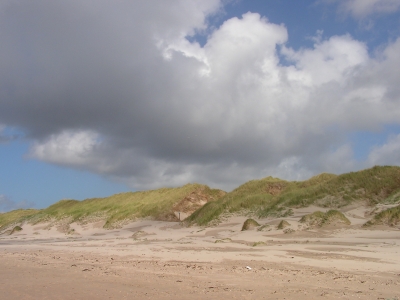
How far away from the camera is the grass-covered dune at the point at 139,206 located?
31000 mm

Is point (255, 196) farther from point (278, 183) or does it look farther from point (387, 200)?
point (387, 200)

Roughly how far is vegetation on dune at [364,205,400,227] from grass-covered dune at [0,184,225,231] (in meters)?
18.4

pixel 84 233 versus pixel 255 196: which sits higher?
pixel 255 196

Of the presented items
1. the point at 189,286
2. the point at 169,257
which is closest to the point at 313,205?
the point at 169,257

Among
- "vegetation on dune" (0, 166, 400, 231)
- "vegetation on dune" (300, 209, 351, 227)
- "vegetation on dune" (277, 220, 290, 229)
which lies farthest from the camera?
"vegetation on dune" (0, 166, 400, 231)

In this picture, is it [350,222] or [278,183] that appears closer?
[350,222]

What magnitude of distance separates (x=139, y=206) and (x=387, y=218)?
75.5 feet

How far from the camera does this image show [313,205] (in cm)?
1950

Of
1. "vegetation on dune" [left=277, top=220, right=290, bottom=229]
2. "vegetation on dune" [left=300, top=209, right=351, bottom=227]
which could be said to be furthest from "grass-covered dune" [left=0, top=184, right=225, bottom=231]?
"vegetation on dune" [left=300, top=209, right=351, bottom=227]

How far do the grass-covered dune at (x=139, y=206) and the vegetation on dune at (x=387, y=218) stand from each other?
18409 mm

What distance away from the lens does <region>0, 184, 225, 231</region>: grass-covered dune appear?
31000mm

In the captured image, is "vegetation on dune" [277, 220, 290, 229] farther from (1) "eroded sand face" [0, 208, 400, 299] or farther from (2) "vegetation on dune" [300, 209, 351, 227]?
(1) "eroded sand face" [0, 208, 400, 299]

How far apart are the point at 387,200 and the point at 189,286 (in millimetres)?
13737

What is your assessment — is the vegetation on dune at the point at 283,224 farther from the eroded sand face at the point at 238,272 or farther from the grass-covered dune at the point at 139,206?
the grass-covered dune at the point at 139,206
